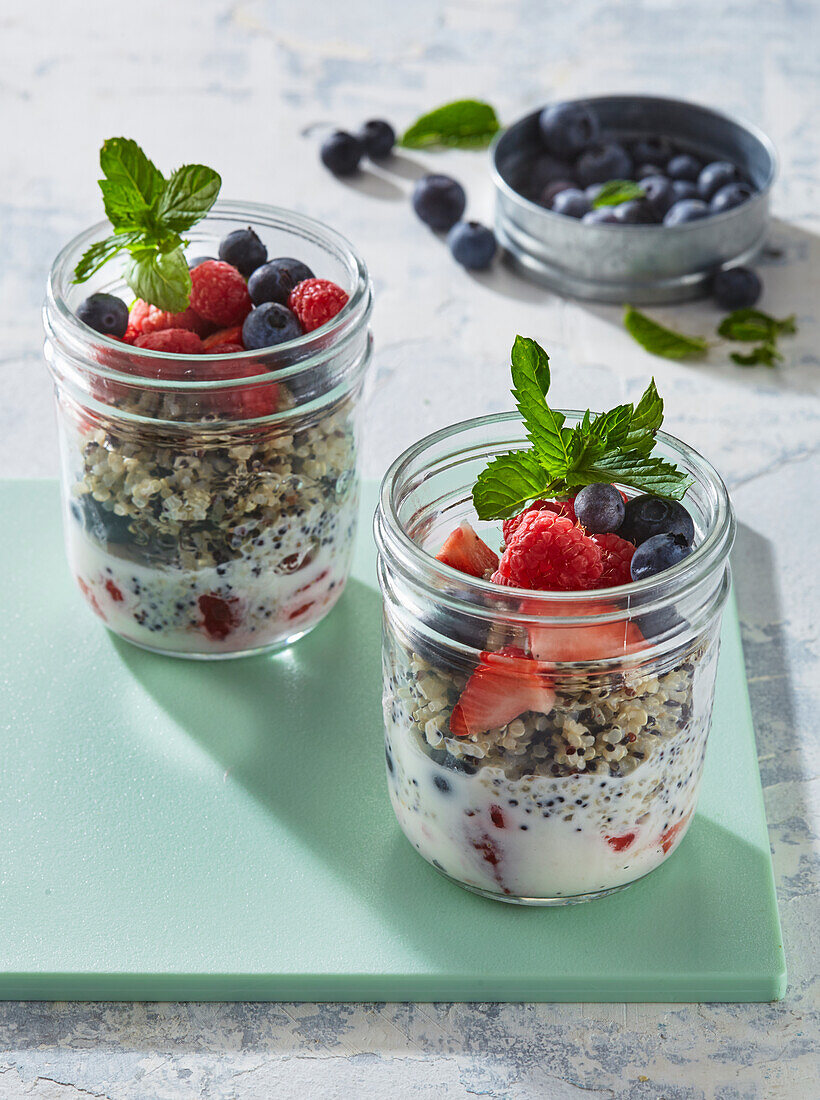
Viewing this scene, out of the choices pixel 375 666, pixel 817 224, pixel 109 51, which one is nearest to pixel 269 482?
pixel 375 666

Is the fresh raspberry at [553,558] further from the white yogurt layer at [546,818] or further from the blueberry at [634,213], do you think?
the blueberry at [634,213]

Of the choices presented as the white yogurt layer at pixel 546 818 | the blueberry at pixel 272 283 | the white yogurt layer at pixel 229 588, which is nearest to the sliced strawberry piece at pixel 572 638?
the white yogurt layer at pixel 546 818

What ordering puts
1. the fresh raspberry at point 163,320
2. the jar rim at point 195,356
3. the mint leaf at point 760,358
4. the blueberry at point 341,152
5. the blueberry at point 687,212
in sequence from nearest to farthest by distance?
1. the jar rim at point 195,356
2. the fresh raspberry at point 163,320
3. the mint leaf at point 760,358
4. the blueberry at point 687,212
5. the blueberry at point 341,152

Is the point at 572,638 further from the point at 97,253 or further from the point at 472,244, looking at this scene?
the point at 472,244

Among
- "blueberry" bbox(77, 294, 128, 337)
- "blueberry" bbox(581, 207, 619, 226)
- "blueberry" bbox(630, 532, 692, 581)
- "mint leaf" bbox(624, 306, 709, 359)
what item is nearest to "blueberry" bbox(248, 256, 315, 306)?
"blueberry" bbox(77, 294, 128, 337)

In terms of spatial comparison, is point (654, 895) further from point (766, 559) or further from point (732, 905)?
point (766, 559)

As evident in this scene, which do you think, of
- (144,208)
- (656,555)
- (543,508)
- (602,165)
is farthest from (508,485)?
(602,165)
